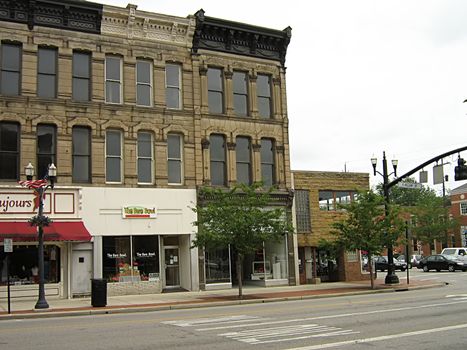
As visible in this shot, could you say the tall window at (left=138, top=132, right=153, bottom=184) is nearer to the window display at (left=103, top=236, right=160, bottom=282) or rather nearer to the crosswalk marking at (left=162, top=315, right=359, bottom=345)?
the window display at (left=103, top=236, right=160, bottom=282)

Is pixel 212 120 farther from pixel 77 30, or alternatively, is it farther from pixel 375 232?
pixel 375 232

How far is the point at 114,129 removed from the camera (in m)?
26.6

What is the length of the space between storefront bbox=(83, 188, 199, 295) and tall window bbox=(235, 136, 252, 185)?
Result: 3.10 metres

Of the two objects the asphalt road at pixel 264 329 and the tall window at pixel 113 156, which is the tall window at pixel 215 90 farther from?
the asphalt road at pixel 264 329

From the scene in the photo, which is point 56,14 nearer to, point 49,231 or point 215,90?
point 215,90

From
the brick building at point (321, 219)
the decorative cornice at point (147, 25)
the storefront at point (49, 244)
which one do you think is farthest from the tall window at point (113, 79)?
the brick building at point (321, 219)

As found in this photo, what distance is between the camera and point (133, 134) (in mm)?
26812

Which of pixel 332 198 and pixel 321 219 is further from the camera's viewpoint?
pixel 332 198

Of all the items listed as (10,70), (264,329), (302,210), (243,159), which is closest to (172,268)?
(243,159)

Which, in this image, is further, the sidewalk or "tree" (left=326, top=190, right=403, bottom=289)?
"tree" (left=326, top=190, right=403, bottom=289)

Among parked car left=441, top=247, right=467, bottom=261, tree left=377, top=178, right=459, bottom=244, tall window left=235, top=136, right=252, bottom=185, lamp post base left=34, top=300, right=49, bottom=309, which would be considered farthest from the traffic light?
tree left=377, top=178, right=459, bottom=244

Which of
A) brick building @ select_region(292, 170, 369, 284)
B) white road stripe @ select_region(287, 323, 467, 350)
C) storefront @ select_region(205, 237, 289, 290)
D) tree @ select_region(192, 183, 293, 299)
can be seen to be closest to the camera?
white road stripe @ select_region(287, 323, 467, 350)

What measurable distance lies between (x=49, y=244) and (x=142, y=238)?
167 inches

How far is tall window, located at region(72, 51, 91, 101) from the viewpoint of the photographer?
26.2 m
